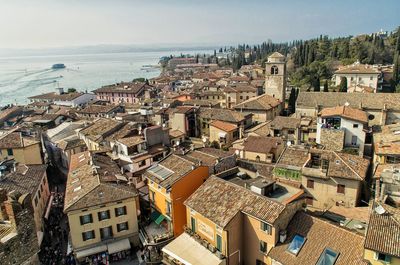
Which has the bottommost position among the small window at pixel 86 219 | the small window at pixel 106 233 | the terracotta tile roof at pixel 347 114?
the small window at pixel 106 233

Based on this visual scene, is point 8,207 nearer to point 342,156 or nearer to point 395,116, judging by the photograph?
point 342,156

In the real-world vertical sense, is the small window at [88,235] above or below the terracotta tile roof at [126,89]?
below

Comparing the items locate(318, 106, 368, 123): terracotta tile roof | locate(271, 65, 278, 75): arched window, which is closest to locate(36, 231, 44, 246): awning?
locate(318, 106, 368, 123): terracotta tile roof

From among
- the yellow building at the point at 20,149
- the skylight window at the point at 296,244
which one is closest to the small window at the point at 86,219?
the skylight window at the point at 296,244

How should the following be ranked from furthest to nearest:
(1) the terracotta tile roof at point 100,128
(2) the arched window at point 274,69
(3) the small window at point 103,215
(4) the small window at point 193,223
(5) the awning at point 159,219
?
1. (2) the arched window at point 274,69
2. (1) the terracotta tile roof at point 100,128
3. (5) the awning at point 159,219
4. (3) the small window at point 103,215
5. (4) the small window at point 193,223

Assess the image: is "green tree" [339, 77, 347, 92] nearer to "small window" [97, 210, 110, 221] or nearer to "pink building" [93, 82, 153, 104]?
"pink building" [93, 82, 153, 104]

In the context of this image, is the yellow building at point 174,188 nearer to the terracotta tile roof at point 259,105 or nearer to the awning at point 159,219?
the awning at point 159,219

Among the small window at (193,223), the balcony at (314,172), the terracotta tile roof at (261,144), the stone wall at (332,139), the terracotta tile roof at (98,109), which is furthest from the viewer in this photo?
the terracotta tile roof at (98,109)
